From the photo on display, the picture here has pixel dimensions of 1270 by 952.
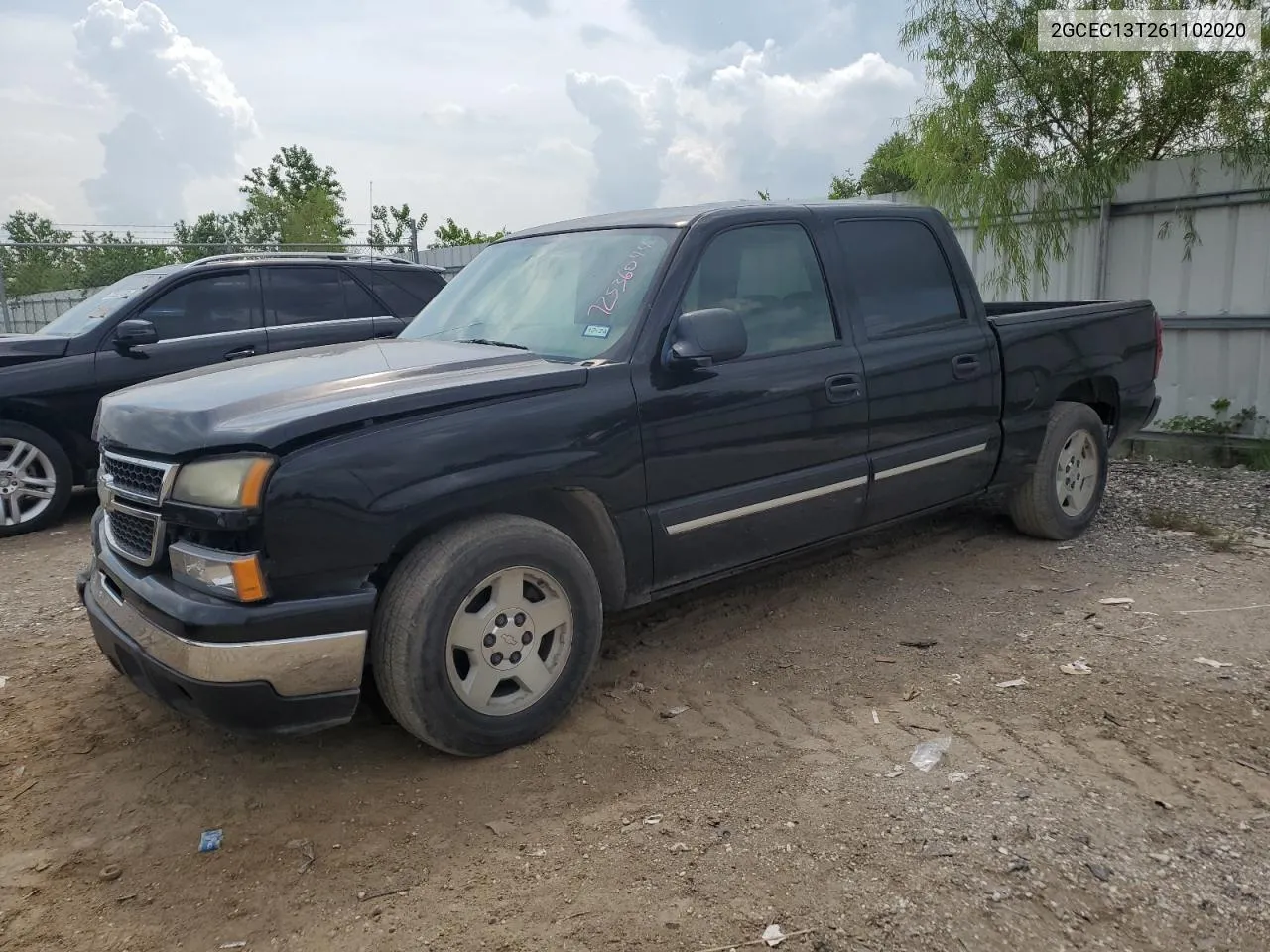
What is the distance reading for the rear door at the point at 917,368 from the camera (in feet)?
14.5

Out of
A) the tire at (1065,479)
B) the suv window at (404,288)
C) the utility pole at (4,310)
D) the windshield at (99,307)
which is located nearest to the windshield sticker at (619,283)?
the tire at (1065,479)

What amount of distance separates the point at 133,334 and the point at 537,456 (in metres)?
4.65

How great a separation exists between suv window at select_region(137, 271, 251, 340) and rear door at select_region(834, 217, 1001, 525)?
496 cm

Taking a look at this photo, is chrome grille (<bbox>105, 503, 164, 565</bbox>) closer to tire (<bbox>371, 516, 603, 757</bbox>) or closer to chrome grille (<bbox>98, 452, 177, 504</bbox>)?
chrome grille (<bbox>98, 452, 177, 504</bbox>)

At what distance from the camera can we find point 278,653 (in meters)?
2.86

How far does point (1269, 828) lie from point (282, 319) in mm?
6956

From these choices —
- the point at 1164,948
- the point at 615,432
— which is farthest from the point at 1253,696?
the point at 615,432

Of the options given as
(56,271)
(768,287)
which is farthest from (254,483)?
(56,271)

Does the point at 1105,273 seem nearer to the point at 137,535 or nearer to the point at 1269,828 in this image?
the point at 1269,828

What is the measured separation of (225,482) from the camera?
2.86 meters

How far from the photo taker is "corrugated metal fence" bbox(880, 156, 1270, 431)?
7625 mm

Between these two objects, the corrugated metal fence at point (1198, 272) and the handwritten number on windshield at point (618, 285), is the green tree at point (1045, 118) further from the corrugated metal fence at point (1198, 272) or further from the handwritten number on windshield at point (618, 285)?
the handwritten number on windshield at point (618, 285)

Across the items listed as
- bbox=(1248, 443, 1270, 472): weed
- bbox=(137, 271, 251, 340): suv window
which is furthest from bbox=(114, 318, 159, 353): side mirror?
bbox=(1248, 443, 1270, 472): weed

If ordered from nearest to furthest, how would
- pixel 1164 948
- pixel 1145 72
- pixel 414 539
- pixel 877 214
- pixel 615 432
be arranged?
pixel 1164 948 → pixel 414 539 → pixel 615 432 → pixel 877 214 → pixel 1145 72
